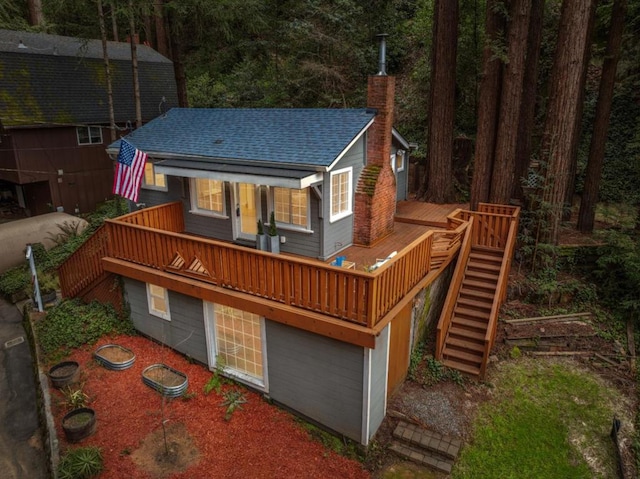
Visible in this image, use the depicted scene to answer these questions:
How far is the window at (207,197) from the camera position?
1217cm

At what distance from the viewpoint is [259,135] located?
39.0ft

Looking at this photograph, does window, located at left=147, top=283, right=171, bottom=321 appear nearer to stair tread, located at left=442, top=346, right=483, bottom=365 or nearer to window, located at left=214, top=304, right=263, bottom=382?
window, located at left=214, top=304, right=263, bottom=382

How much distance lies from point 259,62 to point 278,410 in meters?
25.4

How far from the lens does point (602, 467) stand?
777 cm

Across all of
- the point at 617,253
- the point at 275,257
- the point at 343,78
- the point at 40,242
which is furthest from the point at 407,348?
the point at 343,78

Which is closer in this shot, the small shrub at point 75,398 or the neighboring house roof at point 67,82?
the small shrub at point 75,398

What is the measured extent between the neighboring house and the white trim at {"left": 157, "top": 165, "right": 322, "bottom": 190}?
396 inches

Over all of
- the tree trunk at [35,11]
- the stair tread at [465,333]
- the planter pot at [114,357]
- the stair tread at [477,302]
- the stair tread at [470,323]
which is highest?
the tree trunk at [35,11]

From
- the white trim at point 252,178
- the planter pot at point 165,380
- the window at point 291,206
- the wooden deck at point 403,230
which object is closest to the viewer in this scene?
the planter pot at point 165,380

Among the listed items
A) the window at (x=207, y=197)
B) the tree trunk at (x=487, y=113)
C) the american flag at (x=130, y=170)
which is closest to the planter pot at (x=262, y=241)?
the window at (x=207, y=197)

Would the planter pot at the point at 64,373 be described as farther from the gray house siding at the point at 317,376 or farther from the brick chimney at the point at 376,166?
the brick chimney at the point at 376,166

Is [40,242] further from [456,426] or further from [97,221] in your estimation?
[456,426]

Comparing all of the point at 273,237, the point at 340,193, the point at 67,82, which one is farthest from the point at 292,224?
the point at 67,82

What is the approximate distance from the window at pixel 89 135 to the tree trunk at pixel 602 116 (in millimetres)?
20654
